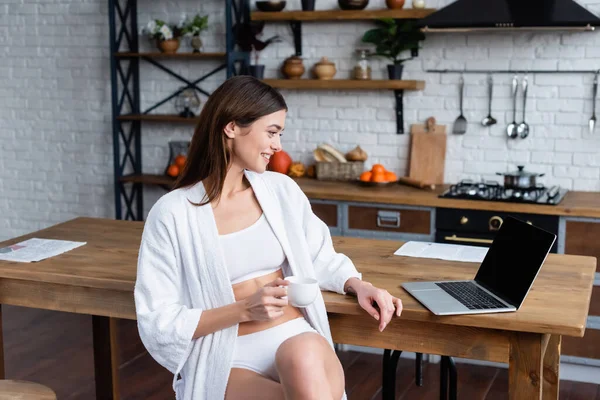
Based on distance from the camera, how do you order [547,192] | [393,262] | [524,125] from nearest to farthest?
[393,262]
[547,192]
[524,125]

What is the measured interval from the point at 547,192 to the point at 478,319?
2.45m

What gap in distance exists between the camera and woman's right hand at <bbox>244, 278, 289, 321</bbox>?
2.22 metres

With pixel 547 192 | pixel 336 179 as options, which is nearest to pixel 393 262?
pixel 547 192

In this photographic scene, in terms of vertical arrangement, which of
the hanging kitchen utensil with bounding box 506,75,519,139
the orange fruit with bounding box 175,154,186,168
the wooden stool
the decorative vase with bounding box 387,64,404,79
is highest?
the decorative vase with bounding box 387,64,404,79

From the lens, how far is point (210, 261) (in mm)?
2377

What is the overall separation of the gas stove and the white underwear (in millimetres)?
2253

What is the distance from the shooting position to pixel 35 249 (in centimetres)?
307

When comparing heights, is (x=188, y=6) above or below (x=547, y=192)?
above

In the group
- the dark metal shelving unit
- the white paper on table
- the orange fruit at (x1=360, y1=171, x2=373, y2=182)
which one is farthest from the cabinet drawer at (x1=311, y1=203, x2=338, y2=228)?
the white paper on table

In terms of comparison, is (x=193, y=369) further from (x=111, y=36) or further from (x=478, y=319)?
(x=111, y=36)

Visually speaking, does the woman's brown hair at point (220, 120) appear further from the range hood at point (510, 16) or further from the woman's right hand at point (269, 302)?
the range hood at point (510, 16)

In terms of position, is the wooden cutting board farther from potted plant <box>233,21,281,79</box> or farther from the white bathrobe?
the white bathrobe

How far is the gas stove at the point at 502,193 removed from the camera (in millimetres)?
4289

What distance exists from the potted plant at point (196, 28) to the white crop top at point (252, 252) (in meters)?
3.10
